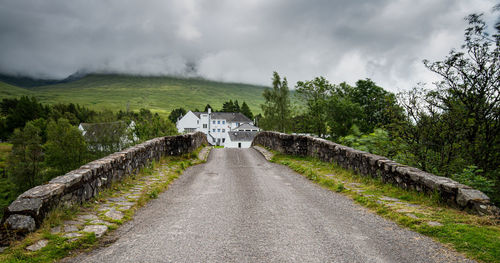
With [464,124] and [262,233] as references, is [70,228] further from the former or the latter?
[464,124]

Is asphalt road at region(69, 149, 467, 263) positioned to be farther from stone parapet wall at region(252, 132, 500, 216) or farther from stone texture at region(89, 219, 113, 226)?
stone parapet wall at region(252, 132, 500, 216)

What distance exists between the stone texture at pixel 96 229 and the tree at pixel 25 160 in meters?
43.4

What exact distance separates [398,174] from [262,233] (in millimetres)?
4106

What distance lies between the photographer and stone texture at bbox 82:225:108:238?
3.97m

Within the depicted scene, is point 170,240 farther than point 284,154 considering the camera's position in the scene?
No

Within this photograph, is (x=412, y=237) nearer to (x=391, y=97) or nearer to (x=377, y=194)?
(x=377, y=194)

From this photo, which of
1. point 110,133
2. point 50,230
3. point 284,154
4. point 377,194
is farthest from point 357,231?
point 110,133

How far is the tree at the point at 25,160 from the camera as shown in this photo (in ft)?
126

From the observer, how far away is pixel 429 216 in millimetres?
4539

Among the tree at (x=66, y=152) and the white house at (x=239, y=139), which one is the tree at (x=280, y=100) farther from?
the tree at (x=66, y=152)

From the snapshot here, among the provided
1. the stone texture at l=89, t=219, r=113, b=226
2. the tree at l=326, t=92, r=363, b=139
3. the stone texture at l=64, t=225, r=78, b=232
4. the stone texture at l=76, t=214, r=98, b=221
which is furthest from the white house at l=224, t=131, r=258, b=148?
the stone texture at l=64, t=225, r=78, b=232

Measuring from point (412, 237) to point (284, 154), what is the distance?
1094 centimetres

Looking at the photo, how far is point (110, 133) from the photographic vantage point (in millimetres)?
50344

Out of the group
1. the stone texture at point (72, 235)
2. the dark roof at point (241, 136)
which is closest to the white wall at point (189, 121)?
the dark roof at point (241, 136)
